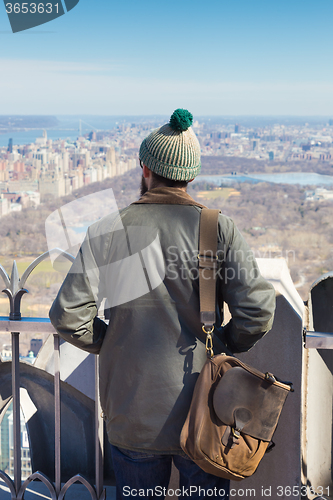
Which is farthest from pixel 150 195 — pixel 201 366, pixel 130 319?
pixel 201 366

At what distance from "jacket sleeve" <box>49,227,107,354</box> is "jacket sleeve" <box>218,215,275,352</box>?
1.31ft

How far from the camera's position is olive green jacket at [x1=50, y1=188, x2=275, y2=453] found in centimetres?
140

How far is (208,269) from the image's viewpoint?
1378mm

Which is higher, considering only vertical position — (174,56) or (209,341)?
(174,56)

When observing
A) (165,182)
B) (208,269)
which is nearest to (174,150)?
(165,182)

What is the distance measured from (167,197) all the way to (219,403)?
0.64 m

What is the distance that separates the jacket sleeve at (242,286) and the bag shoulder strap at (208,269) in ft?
0.09

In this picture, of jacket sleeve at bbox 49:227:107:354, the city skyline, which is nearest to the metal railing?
jacket sleeve at bbox 49:227:107:354

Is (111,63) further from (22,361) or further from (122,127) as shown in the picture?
(22,361)

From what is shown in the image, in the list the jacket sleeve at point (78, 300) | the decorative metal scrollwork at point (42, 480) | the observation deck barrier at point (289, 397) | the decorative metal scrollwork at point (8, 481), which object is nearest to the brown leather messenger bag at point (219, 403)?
the jacket sleeve at point (78, 300)

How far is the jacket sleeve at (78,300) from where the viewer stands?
1406mm

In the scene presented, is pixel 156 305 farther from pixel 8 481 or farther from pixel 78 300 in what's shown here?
pixel 8 481

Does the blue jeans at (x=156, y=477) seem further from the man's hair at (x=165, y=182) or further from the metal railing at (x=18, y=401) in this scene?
the man's hair at (x=165, y=182)

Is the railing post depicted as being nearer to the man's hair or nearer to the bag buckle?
the bag buckle
